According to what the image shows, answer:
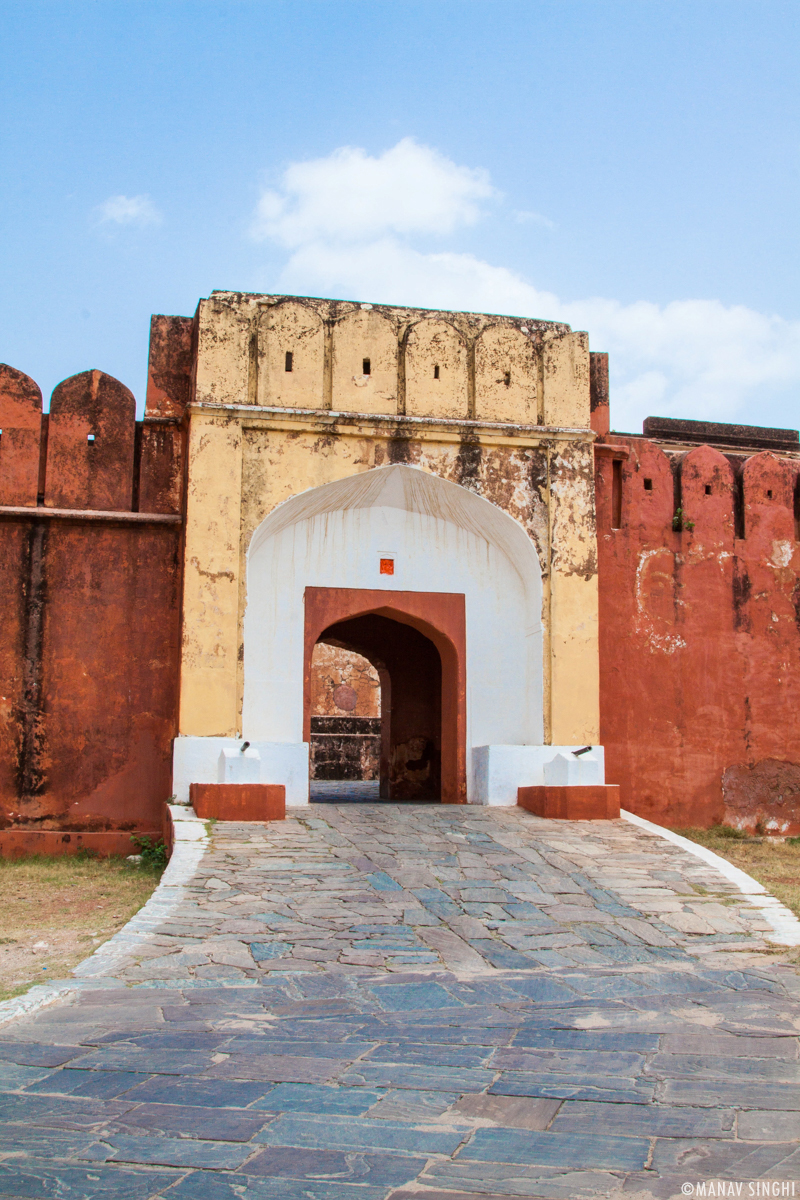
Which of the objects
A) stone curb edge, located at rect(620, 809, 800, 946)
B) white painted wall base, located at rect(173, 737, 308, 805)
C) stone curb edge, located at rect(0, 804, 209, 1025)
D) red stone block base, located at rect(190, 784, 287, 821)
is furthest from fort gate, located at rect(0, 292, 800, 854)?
stone curb edge, located at rect(620, 809, 800, 946)

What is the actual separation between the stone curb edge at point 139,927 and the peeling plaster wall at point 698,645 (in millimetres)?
3895

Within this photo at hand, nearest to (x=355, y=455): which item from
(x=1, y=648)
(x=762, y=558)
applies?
(x=1, y=648)

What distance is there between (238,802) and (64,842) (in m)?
1.72

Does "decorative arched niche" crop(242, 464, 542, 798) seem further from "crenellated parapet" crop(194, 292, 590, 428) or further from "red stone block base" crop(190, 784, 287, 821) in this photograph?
"red stone block base" crop(190, 784, 287, 821)

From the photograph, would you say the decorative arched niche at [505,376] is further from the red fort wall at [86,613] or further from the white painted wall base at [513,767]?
the white painted wall base at [513,767]

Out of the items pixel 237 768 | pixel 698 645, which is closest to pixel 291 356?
pixel 237 768

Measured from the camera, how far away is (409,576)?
874cm

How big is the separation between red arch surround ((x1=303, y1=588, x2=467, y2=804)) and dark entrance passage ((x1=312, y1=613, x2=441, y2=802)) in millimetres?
2190

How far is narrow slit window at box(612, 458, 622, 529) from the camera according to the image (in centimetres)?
927

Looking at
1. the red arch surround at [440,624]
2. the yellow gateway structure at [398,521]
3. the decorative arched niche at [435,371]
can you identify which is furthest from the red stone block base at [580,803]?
the decorative arched niche at [435,371]

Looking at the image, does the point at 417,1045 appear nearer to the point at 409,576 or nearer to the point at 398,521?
the point at 409,576

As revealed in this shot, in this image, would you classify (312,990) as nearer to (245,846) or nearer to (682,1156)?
(682,1156)

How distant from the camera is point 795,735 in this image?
9383mm

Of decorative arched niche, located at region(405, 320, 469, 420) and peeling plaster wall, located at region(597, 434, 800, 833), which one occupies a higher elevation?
decorative arched niche, located at region(405, 320, 469, 420)
